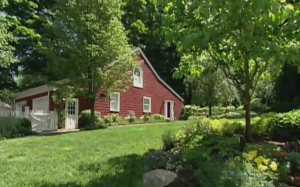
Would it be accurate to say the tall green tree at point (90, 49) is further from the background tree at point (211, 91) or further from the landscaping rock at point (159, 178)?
the landscaping rock at point (159, 178)

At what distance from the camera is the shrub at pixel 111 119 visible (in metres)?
20.7

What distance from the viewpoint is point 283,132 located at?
8000 mm

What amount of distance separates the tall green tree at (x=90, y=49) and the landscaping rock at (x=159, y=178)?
12558 millimetres

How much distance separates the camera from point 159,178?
16.6 feet

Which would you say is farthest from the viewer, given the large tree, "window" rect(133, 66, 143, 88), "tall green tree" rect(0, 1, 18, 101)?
"window" rect(133, 66, 143, 88)

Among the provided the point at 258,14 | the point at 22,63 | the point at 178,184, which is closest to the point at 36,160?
the point at 178,184

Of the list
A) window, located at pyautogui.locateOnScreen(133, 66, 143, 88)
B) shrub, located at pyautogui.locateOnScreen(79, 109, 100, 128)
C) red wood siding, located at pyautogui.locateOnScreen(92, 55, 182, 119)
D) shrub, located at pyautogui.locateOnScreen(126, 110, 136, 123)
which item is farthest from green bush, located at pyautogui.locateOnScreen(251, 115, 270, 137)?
window, located at pyautogui.locateOnScreen(133, 66, 143, 88)

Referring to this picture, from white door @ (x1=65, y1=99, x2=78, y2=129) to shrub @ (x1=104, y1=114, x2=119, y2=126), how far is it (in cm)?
174

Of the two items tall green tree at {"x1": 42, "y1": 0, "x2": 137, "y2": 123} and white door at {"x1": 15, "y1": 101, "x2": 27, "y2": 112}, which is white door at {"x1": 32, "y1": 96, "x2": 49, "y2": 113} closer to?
white door at {"x1": 15, "y1": 101, "x2": 27, "y2": 112}

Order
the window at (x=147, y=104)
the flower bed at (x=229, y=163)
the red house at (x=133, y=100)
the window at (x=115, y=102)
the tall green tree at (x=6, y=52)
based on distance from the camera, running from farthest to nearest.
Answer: the window at (x=147, y=104) < the window at (x=115, y=102) < the red house at (x=133, y=100) < the tall green tree at (x=6, y=52) < the flower bed at (x=229, y=163)

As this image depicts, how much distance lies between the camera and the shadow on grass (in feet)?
16.7

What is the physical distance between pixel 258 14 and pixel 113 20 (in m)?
14.5

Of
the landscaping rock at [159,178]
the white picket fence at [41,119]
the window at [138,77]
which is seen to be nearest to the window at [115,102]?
the window at [138,77]

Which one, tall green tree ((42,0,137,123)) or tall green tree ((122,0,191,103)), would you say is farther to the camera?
tall green tree ((122,0,191,103))
